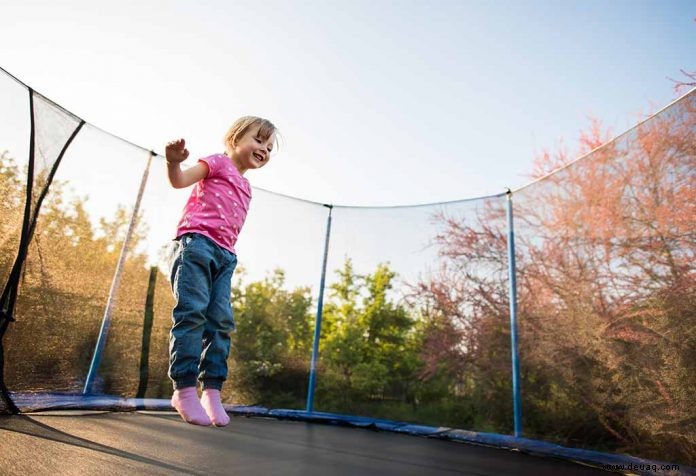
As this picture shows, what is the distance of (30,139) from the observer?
1.68 meters

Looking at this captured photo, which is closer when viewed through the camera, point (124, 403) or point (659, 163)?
point (659, 163)

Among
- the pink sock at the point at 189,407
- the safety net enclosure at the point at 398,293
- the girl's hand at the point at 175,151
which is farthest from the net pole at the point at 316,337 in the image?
the girl's hand at the point at 175,151

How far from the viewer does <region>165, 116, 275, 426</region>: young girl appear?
92cm

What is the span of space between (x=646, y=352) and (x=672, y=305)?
0.73ft

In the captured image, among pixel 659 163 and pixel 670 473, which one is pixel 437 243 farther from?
pixel 670 473

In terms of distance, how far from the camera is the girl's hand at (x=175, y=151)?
0.95 meters

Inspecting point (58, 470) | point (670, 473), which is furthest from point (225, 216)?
point (670, 473)

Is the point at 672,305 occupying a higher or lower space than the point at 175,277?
higher

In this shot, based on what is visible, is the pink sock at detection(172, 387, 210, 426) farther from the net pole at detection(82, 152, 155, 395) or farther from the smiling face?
the net pole at detection(82, 152, 155, 395)

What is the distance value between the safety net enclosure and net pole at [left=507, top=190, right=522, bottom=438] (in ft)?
0.04

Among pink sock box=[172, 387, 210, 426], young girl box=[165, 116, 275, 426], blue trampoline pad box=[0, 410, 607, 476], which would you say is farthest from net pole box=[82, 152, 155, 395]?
pink sock box=[172, 387, 210, 426]

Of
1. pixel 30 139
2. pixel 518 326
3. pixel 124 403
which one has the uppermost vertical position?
pixel 30 139

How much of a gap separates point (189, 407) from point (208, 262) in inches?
13.5

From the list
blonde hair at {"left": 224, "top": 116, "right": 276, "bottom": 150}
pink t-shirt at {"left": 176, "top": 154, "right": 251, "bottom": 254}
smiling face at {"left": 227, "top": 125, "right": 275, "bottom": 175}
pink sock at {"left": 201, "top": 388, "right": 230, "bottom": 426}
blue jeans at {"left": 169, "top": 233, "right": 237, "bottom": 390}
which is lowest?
pink sock at {"left": 201, "top": 388, "right": 230, "bottom": 426}
